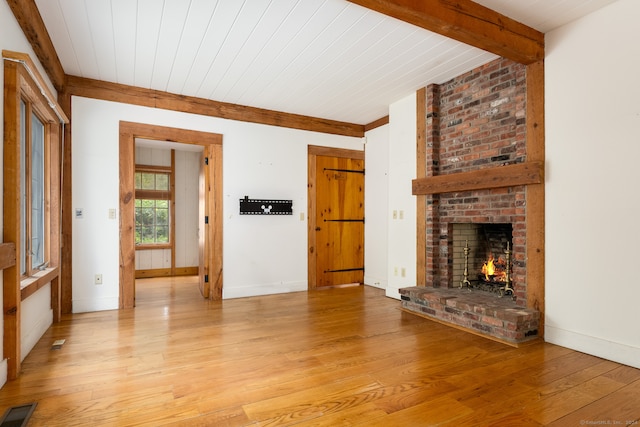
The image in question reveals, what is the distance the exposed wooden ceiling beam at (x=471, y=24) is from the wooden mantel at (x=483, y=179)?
0.95 m

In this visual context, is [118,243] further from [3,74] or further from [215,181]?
[3,74]

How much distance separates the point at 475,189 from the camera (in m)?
3.62

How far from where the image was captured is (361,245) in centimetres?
580

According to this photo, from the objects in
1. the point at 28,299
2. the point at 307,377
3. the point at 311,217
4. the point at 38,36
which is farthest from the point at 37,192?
the point at 311,217

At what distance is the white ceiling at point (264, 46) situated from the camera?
2.65 meters

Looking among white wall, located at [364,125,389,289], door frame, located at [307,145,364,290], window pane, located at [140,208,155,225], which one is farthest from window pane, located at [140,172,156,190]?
white wall, located at [364,125,389,289]

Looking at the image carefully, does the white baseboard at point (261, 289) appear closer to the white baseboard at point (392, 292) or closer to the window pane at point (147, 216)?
the white baseboard at point (392, 292)

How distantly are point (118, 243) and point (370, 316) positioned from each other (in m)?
3.07

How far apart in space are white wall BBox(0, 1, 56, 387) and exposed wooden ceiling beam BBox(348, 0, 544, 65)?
7.57ft

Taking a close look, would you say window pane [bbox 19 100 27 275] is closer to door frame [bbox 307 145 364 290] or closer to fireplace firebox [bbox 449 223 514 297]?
door frame [bbox 307 145 364 290]

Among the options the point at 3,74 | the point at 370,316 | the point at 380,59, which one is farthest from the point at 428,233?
the point at 3,74

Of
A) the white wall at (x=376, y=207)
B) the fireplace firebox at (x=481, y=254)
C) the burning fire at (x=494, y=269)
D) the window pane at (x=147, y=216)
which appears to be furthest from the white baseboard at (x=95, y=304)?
the burning fire at (x=494, y=269)

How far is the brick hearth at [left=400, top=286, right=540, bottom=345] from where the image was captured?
115 inches

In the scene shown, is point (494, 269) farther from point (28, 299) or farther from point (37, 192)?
point (37, 192)
